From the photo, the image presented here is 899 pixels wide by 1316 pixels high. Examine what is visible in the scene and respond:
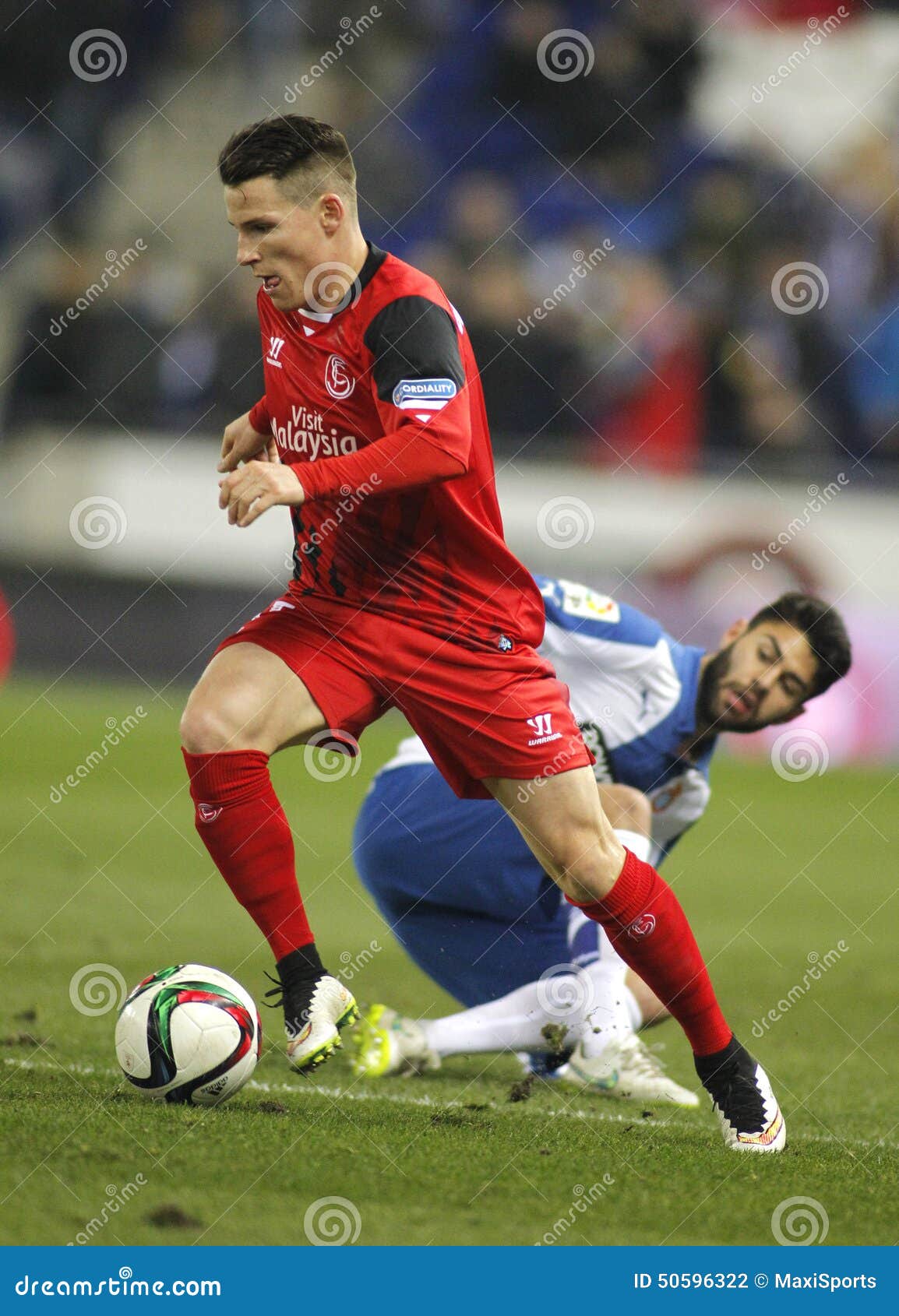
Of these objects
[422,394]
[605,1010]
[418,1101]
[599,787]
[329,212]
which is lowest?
[418,1101]

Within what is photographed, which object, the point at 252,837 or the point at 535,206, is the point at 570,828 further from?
the point at 535,206

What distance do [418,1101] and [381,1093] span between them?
0.53ft

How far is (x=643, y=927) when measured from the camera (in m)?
4.09

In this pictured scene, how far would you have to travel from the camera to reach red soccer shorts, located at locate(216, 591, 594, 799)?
4.04 metres

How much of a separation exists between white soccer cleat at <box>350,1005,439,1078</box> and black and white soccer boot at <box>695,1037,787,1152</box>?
1106 mm

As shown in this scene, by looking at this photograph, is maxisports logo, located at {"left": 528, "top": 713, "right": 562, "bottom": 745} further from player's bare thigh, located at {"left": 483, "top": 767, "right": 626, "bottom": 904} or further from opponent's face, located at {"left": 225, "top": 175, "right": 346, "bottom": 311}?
opponent's face, located at {"left": 225, "top": 175, "right": 346, "bottom": 311}

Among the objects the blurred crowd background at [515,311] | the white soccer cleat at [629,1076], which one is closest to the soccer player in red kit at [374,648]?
the white soccer cleat at [629,1076]

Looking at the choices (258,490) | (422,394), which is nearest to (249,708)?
(258,490)

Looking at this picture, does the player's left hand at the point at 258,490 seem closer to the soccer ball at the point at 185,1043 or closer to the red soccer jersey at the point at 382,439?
the red soccer jersey at the point at 382,439

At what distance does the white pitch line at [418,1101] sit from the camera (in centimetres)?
429

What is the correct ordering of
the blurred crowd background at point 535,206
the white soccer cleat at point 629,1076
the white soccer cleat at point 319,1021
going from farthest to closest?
the blurred crowd background at point 535,206 → the white soccer cleat at point 629,1076 → the white soccer cleat at point 319,1021

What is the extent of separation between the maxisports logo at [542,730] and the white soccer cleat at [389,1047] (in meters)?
1.36

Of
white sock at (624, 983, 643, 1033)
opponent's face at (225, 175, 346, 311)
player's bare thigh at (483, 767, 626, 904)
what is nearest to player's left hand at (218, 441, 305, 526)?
opponent's face at (225, 175, 346, 311)

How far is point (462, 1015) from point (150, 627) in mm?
7871
